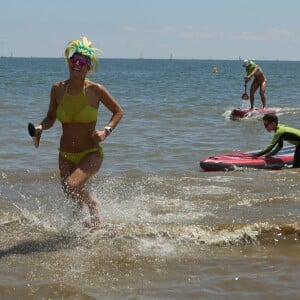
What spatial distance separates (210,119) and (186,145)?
5410 mm

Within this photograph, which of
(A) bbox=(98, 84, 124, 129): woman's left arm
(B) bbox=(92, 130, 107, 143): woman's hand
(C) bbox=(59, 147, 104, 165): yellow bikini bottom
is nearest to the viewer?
(B) bbox=(92, 130, 107, 143): woman's hand

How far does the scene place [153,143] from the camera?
12.4 m

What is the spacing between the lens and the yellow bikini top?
17.5 feet

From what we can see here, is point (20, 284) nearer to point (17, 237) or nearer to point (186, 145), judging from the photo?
point (17, 237)

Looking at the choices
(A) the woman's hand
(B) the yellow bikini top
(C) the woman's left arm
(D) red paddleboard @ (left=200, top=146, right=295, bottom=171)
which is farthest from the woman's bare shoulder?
(D) red paddleboard @ (left=200, top=146, right=295, bottom=171)

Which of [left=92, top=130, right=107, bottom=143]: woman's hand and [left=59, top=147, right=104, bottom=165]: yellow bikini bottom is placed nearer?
[left=92, top=130, right=107, bottom=143]: woman's hand

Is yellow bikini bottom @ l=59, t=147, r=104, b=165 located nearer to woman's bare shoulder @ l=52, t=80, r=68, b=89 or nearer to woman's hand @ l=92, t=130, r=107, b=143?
woman's hand @ l=92, t=130, r=107, b=143

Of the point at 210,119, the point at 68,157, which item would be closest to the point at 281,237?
the point at 68,157

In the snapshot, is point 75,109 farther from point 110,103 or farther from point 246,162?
point 246,162

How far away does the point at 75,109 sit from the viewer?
17.6 ft

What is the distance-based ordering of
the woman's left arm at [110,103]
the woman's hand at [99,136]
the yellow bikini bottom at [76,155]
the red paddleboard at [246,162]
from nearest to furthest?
the woman's hand at [99,136] → the woman's left arm at [110,103] → the yellow bikini bottom at [76,155] → the red paddleboard at [246,162]

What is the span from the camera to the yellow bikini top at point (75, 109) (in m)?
5.34

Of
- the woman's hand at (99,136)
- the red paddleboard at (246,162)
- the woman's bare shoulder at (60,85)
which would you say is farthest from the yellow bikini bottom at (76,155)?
the red paddleboard at (246,162)

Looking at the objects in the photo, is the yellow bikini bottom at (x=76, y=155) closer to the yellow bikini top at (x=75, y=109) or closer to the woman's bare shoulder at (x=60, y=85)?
the yellow bikini top at (x=75, y=109)
